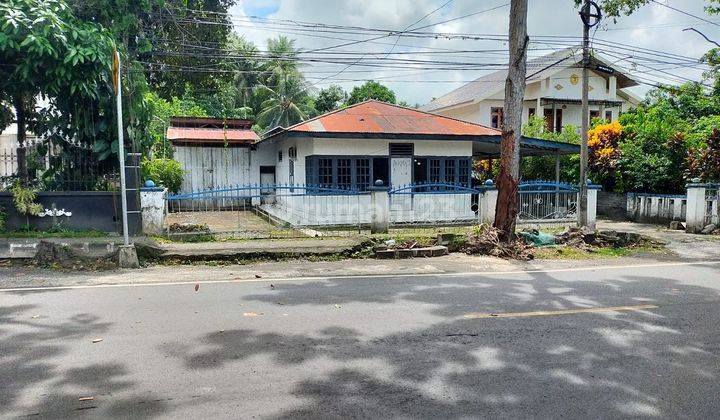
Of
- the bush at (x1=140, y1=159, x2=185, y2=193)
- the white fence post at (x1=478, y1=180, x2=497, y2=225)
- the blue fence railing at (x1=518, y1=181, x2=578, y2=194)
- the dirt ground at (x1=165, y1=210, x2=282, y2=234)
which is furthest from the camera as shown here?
the bush at (x1=140, y1=159, x2=185, y2=193)

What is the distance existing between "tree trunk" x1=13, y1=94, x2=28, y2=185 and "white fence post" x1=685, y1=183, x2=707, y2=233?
17826 mm

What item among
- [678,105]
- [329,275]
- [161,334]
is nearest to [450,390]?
[161,334]

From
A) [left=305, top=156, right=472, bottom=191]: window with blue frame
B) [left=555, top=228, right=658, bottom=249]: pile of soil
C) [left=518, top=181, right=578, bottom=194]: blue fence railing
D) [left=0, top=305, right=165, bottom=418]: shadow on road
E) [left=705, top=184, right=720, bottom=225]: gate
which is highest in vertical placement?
[left=305, top=156, right=472, bottom=191]: window with blue frame

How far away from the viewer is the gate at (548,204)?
15.4m

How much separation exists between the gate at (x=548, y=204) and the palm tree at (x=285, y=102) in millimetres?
25166

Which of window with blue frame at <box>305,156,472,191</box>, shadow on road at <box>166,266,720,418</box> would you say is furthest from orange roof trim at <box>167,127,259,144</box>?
shadow on road at <box>166,266,720,418</box>

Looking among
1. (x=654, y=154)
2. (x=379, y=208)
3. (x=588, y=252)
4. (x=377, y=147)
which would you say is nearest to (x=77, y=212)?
(x=379, y=208)

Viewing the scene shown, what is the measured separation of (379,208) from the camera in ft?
43.7

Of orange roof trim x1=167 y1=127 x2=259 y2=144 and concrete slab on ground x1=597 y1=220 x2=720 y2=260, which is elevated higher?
orange roof trim x1=167 y1=127 x2=259 y2=144

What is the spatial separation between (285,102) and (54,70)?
2866 centimetres

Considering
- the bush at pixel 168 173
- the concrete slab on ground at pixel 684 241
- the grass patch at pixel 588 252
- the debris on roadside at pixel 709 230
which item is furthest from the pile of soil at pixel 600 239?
the bush at pixel 168 173

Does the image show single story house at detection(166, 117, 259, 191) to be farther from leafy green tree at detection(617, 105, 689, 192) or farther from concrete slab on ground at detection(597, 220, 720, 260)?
leafy green tree at detection(617, 105, 689, 192)

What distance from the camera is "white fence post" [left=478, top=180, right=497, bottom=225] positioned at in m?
14.3

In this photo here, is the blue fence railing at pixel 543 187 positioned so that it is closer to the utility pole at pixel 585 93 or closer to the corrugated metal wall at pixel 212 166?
the utility pole at pixel 585 93
